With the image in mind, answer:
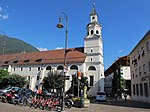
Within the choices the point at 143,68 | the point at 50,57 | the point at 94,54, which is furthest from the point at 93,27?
the point at 143,68

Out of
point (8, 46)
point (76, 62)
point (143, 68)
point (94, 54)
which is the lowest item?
point (143, 68)

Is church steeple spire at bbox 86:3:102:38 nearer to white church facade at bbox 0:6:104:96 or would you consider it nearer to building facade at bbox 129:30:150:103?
white church facade at bbox 0:6:104:96

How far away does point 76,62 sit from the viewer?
161 ft

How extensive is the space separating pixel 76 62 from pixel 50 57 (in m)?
10.9

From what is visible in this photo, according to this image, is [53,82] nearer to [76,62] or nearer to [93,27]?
[76,62]

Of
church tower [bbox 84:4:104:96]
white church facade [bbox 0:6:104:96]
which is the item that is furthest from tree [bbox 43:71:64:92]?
church tower [bbox 84:4:104:96]

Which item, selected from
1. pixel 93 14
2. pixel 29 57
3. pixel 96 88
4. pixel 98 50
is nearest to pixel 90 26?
pixel 93 14

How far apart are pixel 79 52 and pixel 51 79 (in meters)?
14.6

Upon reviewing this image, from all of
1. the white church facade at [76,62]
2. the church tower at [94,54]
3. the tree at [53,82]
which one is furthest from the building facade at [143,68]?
the tree at [53,82]

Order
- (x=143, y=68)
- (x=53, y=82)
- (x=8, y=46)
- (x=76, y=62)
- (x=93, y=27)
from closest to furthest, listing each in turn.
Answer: (x=143, y=68), (x=53, y=82), (x=76, y=62), (x=93, y=27), (x=8, y=46)

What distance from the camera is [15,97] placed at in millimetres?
18031

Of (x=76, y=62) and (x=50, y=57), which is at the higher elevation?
(x=50, y=57)

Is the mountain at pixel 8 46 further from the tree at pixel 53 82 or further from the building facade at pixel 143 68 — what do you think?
the building facade at pixel 143 68

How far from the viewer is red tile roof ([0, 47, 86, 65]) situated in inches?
1997
